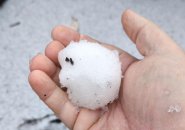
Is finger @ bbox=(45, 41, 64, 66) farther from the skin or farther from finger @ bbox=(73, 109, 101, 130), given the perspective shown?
finger @ bbox=(73, 109, 101, 130)

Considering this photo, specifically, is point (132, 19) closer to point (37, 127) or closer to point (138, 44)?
point (138, 44)

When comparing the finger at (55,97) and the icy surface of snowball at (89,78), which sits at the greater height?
the icy surface of snowball at (89,78)

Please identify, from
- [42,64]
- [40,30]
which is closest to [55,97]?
[42,64]

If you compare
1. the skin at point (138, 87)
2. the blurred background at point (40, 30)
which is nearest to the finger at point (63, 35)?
the skin at point (138, 87)

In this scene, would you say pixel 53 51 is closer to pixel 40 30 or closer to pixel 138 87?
pixel 138 87

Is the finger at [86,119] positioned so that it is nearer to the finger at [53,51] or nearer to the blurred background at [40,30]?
the finger at [53,51]

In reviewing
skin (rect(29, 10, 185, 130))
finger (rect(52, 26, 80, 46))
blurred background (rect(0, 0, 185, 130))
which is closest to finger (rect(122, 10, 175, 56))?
skin (rect(29, 10, 185, 130))
